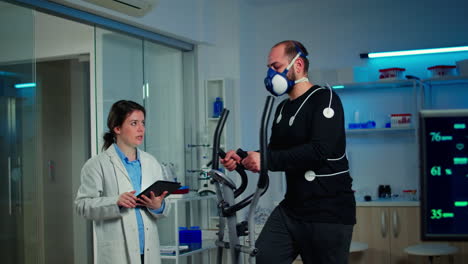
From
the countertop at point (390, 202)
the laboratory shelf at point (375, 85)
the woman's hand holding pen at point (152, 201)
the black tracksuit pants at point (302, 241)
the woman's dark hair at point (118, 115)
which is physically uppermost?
the laboratory shelf at point (375, 85)

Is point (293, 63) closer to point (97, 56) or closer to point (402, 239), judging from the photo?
point (97, 56)

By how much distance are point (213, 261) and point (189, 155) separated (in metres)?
1.11

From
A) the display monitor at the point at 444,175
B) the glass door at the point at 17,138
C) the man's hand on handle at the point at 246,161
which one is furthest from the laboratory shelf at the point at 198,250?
the display monitor at the point at 444,175

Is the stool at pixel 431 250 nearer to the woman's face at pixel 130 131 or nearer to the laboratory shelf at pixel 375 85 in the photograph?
the laboratory shelf at pixel 375 85

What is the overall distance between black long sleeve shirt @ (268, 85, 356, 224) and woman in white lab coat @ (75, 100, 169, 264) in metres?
0.85

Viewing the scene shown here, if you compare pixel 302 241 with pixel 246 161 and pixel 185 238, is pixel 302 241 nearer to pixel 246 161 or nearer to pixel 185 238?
pixel 246 161

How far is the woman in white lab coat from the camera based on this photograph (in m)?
2.91

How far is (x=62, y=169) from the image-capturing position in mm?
5426

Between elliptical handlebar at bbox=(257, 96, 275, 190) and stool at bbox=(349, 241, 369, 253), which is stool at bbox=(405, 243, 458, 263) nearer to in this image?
stool at bbox=(349, 241, 369, 253)

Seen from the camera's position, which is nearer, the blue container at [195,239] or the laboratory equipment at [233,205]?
the laboratory equipment at [233,205]

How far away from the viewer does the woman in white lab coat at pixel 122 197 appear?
2906mm

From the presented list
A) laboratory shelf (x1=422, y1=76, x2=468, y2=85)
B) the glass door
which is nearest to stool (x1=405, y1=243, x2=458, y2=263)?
laboratory shelf (x1=422, y1=76, x2=468, y2=85)

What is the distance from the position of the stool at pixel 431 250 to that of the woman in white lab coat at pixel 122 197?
2.44 m

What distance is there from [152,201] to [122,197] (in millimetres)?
162
